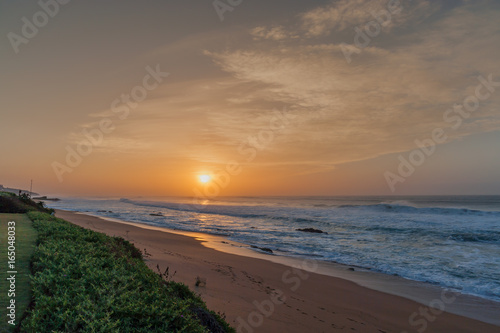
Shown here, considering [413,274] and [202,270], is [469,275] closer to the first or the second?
[413,274]

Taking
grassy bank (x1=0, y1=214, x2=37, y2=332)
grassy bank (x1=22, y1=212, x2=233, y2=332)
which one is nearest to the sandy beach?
grassy bank (x1=22, y1=212, x2=233, y2=332)

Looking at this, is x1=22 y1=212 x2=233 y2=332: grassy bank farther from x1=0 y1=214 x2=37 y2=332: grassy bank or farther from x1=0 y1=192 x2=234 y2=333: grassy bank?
x1=0 y1=214 x2=37 y2=332: grassy bank

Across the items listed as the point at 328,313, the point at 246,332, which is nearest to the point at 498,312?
the point at 328,313

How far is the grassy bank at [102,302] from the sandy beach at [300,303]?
2261 millimetres

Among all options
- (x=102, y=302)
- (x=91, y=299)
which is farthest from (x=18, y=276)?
(x=102, y=302)

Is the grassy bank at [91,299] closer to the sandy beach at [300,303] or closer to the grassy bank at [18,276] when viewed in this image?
the grassy bank at [18,276]

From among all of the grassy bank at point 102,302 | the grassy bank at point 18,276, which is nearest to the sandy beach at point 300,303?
the grassy bank at point 102,302

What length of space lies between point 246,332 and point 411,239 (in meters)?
21.1

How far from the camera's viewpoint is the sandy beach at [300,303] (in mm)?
7238

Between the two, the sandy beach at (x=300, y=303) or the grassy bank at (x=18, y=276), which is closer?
the grassy bank at (x=18, y=276)

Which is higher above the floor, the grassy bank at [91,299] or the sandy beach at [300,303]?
the grassy bank at [91,299]

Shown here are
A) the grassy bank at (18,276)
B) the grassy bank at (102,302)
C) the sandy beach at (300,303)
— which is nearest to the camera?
the grassy bank at (102,302)

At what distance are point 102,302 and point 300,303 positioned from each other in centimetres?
619

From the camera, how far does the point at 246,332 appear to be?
21.0ft
